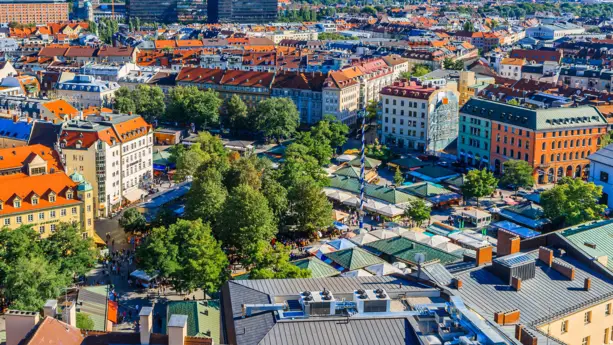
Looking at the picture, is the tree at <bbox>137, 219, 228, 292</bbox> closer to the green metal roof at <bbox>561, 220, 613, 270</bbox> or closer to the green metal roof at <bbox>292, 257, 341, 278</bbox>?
the green metal roof at <bbox>292, 257, 341, 278</bbox>

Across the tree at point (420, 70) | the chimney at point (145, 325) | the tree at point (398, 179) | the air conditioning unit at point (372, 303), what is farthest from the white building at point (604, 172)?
the tree at point (420, 70)

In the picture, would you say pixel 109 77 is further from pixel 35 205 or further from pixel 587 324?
pixel 587 324

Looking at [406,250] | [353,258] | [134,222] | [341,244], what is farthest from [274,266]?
[134,222]

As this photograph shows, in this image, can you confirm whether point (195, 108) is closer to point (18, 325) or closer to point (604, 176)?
point (604, 176)

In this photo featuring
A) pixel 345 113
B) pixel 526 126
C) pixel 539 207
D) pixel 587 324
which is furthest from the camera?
pixel 345 113

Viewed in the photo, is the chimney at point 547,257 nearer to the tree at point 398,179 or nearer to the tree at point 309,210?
the tree at point 309,210

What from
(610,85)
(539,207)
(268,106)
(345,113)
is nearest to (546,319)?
(539,207)

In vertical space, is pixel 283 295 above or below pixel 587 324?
above
